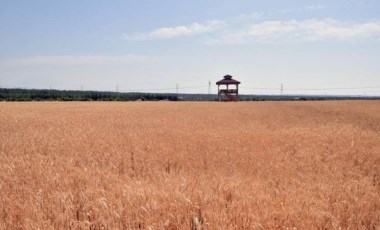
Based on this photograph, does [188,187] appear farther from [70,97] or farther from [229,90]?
[70,97]

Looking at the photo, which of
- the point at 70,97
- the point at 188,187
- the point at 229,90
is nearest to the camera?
the point at 188,187

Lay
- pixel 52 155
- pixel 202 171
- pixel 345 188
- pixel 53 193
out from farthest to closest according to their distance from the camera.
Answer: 1. pixel 52 155
2. pixel 202 171
3. pixel 345 188
4. pixel 53 193

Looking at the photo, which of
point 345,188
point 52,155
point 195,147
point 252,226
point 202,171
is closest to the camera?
point 252,226

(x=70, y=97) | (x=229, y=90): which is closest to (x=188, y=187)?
(x=229, y=90)

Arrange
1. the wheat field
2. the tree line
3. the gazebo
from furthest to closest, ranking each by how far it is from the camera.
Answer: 1. the tree line
2. the gazebo
3. the wheat field

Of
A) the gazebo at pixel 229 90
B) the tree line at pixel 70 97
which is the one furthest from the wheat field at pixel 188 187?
the tree line at pixel 70 97

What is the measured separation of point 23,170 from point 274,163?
5.86 metres

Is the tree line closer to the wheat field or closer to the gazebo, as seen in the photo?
the gazebo

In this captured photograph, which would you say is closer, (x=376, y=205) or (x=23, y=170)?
(x=376, y=205)

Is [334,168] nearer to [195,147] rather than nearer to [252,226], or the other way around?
[195,147]

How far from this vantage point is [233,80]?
217 feet

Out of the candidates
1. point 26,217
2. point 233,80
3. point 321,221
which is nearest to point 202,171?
point 321,221

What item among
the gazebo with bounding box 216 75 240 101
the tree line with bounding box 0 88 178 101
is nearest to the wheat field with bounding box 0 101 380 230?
the gazebo with bounding box 216 75 240 101

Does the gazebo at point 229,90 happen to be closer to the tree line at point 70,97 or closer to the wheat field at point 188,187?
the tree line at point 70,97
